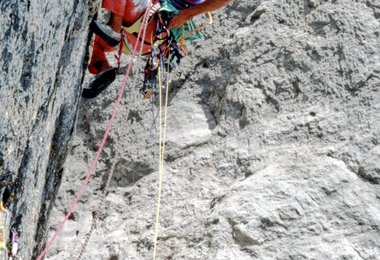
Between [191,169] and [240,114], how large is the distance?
24.6 inches

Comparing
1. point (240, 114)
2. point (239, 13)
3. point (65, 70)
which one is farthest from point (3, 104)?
point (239, 13)

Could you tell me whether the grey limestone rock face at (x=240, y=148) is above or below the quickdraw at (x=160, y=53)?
below

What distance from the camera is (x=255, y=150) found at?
542 cm

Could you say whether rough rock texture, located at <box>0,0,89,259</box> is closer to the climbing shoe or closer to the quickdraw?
the climbing shoe

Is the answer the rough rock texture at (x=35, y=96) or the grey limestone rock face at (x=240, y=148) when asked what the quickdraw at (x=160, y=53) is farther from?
the rough rock texture at (x=35, y=96)

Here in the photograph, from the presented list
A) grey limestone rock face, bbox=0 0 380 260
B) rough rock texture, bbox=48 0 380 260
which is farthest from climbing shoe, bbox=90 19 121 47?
rough rock texture, bbox=48 0 380 260

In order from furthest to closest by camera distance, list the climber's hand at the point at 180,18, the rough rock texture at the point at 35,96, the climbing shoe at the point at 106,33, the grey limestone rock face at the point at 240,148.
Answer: the climber's hand at the point at 180,18, the grey limestone rock face at the point at 240,148, the climbing shoe at the point at 106,33, the rough rock texture at the point at 35,96

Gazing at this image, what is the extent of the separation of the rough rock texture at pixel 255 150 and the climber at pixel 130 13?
1.57 feet

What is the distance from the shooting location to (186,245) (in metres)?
4.95

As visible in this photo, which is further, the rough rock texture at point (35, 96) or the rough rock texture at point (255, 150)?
the rough rock texture at point (255, 150)

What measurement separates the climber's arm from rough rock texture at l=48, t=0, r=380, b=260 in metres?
0.74

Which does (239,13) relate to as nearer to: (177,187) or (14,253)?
(177,187)

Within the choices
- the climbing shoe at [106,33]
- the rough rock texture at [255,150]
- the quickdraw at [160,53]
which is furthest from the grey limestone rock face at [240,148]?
the quickdraw at [160,53]

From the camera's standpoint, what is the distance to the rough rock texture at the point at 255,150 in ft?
15.5
